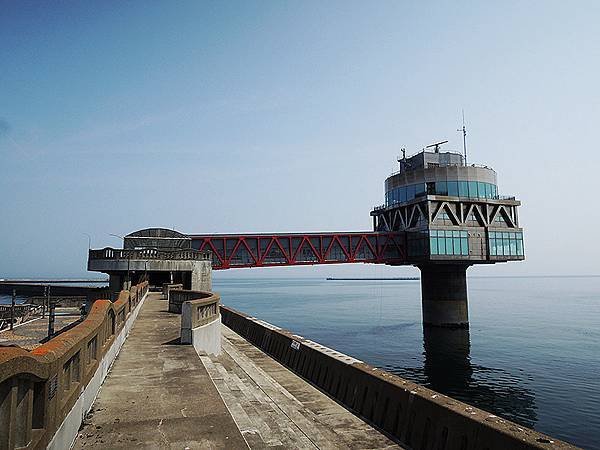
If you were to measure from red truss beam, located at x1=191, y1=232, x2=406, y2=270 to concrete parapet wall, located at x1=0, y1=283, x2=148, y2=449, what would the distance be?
158ft

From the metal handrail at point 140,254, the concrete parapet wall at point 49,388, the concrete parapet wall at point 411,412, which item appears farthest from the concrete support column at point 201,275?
the concrete parapet wall at point 49,388

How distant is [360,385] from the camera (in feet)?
55.5

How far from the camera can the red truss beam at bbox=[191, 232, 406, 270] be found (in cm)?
6019

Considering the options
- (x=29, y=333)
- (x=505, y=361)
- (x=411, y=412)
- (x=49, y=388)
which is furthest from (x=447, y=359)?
(x=49, y=388)

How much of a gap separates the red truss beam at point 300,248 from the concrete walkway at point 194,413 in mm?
40491

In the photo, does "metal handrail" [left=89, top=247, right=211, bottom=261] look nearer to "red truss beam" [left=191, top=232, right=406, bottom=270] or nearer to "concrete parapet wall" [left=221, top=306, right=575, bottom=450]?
"red truss beam" [left=191, top=232, right=406, bottom=270]

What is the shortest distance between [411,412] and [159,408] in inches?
279

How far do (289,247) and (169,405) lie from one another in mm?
52789

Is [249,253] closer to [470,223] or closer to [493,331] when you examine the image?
[470,223]

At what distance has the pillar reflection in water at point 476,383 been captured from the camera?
29984mm

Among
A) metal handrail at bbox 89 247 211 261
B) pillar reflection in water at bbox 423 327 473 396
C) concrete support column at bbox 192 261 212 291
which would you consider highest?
metal handrail at bbox 89 247 211 261

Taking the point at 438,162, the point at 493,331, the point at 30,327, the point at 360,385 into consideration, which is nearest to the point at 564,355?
the point at 493,331

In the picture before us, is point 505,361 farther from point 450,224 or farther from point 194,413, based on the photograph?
point 194,413

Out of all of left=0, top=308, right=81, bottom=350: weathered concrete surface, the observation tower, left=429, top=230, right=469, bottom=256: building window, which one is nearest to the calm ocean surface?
the observation tower
